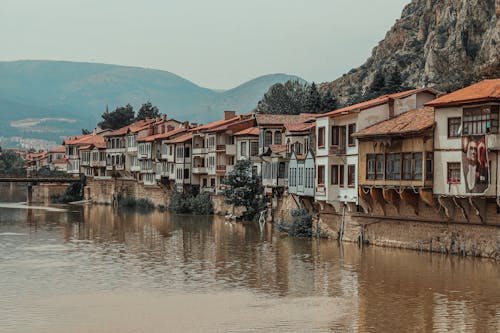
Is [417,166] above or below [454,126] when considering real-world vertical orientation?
below

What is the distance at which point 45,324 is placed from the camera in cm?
2961

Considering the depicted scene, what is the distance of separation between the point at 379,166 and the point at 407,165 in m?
2.73

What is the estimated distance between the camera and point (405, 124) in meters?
47.1

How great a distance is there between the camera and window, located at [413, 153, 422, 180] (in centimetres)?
4506

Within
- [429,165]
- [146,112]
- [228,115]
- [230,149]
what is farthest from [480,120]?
[146,112]

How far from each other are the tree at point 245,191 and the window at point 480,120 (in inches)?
1264

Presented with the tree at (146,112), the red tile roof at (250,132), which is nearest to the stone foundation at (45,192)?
the tree at (146,112)

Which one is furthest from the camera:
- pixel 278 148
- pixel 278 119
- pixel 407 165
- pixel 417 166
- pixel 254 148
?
pixel 254 148

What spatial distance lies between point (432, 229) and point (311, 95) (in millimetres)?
58389

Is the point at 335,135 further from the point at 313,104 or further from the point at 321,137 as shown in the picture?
the point at 313,104

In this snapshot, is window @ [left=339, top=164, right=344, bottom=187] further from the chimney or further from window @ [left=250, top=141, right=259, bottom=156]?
the chimney

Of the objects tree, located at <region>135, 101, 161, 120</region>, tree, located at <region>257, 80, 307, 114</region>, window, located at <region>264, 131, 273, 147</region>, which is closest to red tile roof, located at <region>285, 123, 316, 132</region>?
window, located at <region>264, 131, 273, 147</region>

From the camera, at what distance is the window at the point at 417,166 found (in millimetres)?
45062

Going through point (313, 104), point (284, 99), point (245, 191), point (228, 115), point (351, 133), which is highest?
point (284, 99)
